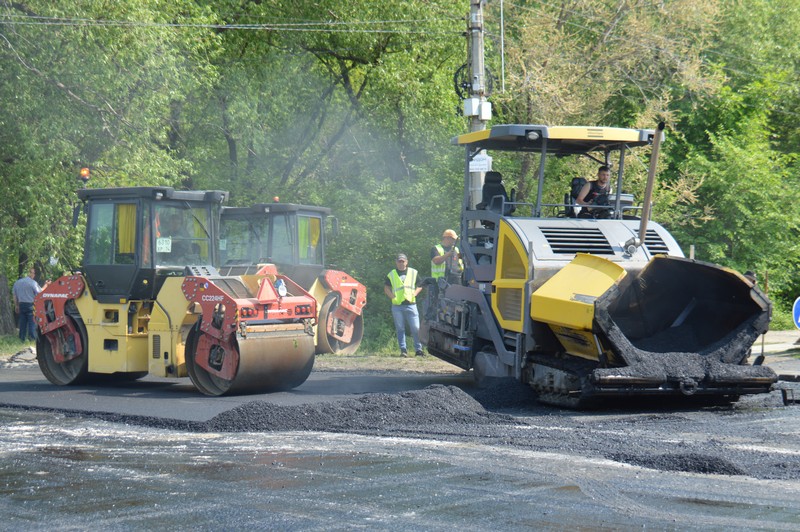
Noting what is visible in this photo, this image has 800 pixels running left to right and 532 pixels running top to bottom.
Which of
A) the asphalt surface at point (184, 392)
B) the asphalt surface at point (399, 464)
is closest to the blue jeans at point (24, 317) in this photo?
the asphalt surface at point (184, 392)

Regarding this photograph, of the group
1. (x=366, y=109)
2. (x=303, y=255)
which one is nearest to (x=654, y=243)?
(x=303, y=255)

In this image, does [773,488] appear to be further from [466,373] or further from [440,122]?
[440,122]

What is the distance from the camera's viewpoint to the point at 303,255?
16.7 meters

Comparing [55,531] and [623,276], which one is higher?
[623,276]

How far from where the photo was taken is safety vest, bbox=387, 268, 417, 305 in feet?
52.4

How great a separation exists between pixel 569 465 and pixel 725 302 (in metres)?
4.01

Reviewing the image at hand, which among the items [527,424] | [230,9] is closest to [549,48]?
[230,9]

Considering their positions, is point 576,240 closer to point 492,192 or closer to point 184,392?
point 492,192

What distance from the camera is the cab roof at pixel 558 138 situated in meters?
11.5

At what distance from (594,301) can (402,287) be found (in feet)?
22.1

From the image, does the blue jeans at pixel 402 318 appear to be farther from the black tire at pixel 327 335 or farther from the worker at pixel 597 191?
the worker at pixel 597 191

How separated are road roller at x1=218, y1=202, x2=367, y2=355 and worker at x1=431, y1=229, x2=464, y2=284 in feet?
7.29

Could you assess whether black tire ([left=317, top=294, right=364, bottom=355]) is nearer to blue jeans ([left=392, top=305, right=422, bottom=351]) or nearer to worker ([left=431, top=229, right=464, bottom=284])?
blue jeans ([left=392, top=305, right=422, bottom=351])

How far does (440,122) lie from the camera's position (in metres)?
23.9
